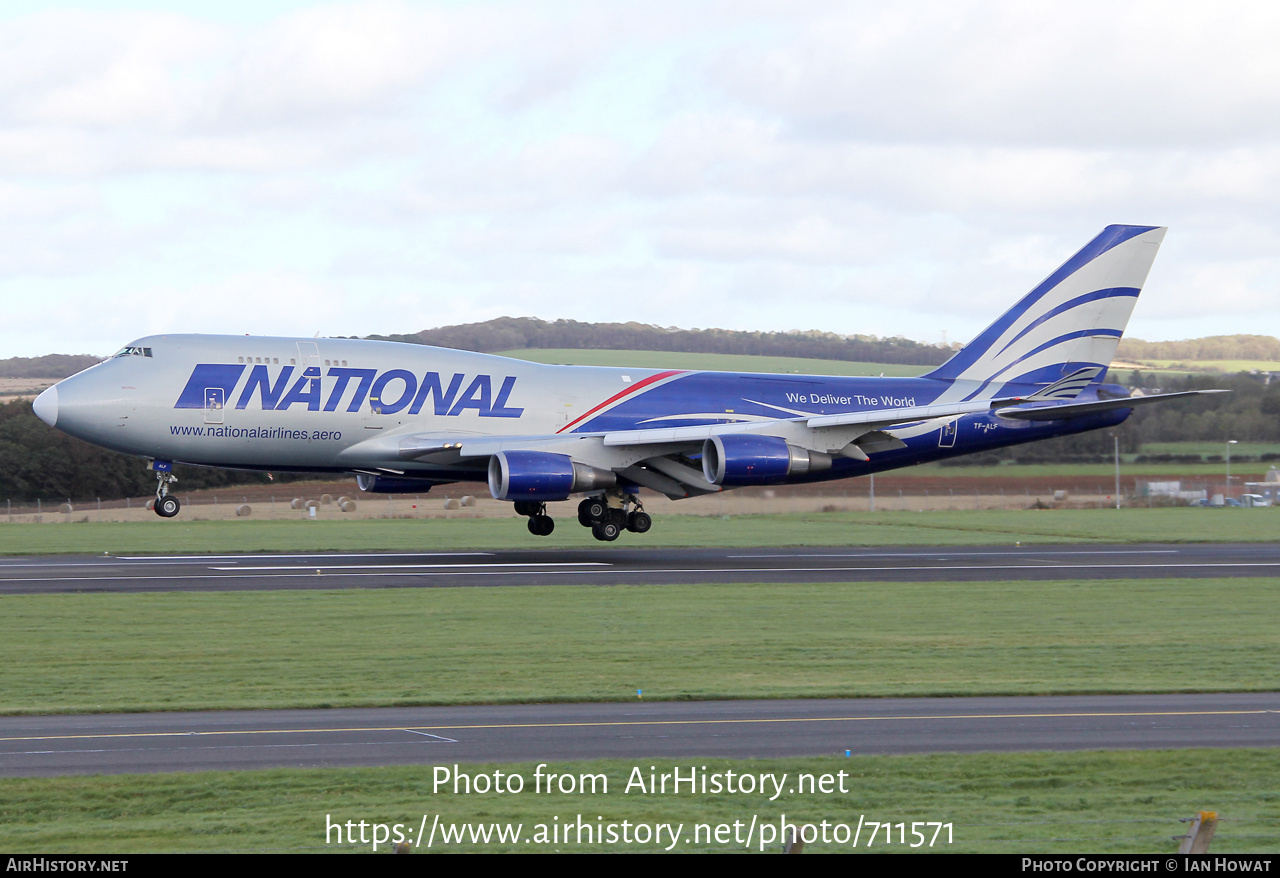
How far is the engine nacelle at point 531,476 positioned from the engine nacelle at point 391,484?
11.8 ft

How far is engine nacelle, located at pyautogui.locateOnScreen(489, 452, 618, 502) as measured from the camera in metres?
36.4

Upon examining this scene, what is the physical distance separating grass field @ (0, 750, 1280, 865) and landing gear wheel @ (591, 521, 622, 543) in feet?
92.0

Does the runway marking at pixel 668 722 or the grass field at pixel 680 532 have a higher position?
the runway marking at pixel 668 722

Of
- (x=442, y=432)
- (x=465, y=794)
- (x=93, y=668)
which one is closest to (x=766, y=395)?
(x=442, y=432)

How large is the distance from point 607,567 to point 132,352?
14.3m

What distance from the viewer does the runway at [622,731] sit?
43.7ft

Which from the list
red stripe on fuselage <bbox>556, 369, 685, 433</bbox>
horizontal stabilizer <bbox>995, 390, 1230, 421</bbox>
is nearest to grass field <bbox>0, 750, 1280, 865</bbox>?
horizontal stabilizer <bbox>995, 390, 1230, 421</bbox>

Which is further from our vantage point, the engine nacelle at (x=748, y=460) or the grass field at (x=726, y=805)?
the engine nacelle at (x=748, y=460)

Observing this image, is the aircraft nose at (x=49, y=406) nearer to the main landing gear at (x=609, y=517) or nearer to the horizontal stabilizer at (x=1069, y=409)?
the main landing gear at (x=609, y=517)

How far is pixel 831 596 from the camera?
29.0 metres

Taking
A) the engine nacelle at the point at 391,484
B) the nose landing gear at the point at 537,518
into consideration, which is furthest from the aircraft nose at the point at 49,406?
the nose landing gear at the point at 537,518

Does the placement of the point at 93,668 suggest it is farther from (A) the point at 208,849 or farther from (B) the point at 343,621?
(A) the point at 208,849

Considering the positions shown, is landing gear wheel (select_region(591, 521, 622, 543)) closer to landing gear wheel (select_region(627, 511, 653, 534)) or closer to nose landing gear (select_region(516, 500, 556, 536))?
landing gear wheel (select_region(627, 511, 653, 534))
